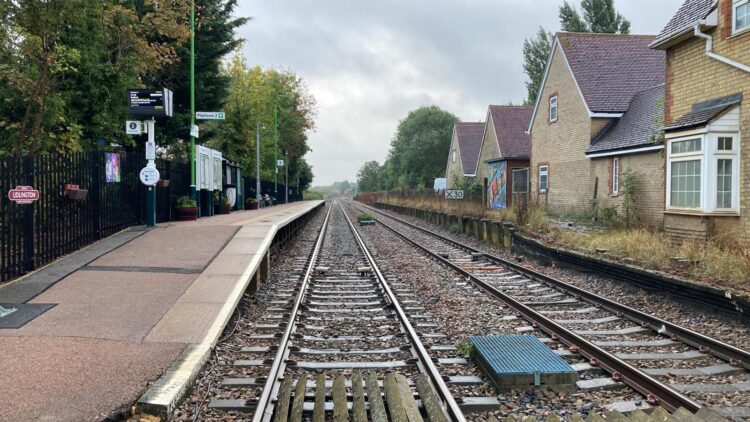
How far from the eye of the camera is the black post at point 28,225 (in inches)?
348

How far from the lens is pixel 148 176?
47.4ft

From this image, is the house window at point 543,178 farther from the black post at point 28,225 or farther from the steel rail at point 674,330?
the black post at point 28,225

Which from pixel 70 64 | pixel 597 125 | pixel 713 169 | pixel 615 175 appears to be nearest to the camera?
pixel 713 169

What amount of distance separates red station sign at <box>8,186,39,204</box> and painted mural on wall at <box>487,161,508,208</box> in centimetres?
2855

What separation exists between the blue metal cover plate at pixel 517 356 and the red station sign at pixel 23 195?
6682mm

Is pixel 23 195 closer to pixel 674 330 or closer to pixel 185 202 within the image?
pixel 674 330

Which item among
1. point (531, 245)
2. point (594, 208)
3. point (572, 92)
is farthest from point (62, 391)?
point (572, 92)

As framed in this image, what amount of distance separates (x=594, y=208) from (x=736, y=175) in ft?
34.1

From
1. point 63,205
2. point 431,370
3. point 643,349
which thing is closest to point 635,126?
point 643,349

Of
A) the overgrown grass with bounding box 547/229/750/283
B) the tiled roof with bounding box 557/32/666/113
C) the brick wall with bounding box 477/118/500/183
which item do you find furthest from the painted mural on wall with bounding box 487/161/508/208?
the overgrown grass with bounding box 547/229/750/283

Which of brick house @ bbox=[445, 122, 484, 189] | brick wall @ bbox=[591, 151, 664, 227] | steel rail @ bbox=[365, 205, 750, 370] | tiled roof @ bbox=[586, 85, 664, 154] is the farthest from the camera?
brick house @ bbox=[445, 122, 484, 189]

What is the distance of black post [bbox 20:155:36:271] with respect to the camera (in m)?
8.84

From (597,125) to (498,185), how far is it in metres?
13.2

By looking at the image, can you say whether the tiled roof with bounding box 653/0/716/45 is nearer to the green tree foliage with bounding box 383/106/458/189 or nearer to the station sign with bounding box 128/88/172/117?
the station sign with bounding box 128/88/172/117
